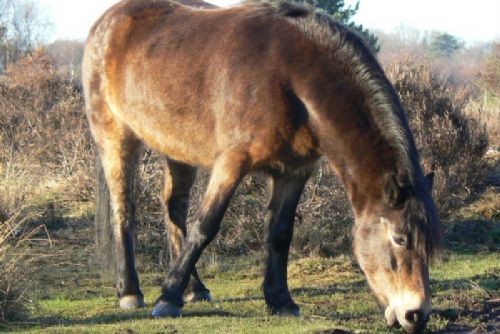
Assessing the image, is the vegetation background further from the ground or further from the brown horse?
the brown horse

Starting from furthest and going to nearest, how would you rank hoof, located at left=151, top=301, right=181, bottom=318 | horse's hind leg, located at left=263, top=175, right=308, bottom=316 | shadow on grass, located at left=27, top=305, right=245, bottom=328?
horse's hind leg, located at left=263, top=175, right=308, bottom=316 < hoof, located at left=151, top=301, right=181, bottom=318 < shadow on grass, located at left=27, top=305, right=245, bottom=328

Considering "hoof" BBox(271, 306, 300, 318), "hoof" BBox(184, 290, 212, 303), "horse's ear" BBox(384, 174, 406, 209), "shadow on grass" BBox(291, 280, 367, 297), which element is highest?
"horse's ear" BBox(384, 174, 406, 209)

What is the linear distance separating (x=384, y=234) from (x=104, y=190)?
3.56 metres

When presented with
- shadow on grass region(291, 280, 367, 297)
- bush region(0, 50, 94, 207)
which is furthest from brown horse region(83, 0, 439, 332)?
bush region(0, 50, 94, 207)

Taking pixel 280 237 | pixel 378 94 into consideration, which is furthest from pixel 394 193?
pixel 280 237

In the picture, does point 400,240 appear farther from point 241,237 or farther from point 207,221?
point 241,237

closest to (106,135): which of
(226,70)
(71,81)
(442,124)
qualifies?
(226,70)

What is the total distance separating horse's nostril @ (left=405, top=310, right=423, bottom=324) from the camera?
5312 millimetres

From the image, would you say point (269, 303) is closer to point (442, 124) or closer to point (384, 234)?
point (384, 234)

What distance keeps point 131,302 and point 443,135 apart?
5129 millimetres

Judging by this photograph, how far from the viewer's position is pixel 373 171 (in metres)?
5.80

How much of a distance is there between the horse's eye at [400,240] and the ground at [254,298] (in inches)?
13.4

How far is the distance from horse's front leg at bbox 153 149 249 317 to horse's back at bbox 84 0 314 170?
0.16 metres

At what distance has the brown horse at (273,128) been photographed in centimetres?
558
